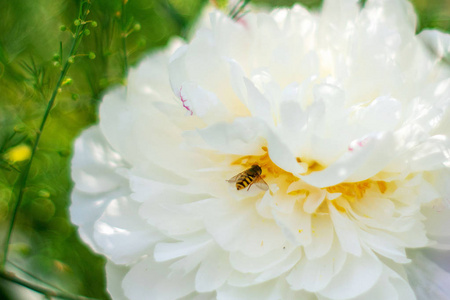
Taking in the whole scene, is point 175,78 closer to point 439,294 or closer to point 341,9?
point 341,9

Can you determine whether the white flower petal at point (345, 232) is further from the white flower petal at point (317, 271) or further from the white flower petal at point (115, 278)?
the white flower petal at point (115, 278)

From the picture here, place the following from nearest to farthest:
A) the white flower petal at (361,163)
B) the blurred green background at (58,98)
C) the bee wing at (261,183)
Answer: the white flower petal at (361,163)
the bee wing at (261,183)
the blurred green background at (58,98)

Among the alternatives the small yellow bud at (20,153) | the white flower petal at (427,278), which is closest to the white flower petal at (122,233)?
the small yellow bud at (20,153)

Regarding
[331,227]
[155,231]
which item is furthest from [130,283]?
[331,227]

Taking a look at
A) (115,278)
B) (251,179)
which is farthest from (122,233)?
(251,179)

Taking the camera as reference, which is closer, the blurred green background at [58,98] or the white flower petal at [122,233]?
the white flower petal at [122,233]

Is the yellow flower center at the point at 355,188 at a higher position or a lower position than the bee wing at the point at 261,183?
lower

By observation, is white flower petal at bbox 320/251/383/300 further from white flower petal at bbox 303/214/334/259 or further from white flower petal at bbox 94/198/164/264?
white flower petal at bbox 94/198/164/264

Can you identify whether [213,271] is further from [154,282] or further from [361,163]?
[361,163]

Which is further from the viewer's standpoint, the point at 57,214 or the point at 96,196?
the point at 57,214

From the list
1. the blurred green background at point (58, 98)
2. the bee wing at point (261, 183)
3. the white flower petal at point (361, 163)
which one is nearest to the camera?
the white flower petal at point (361, 163)
